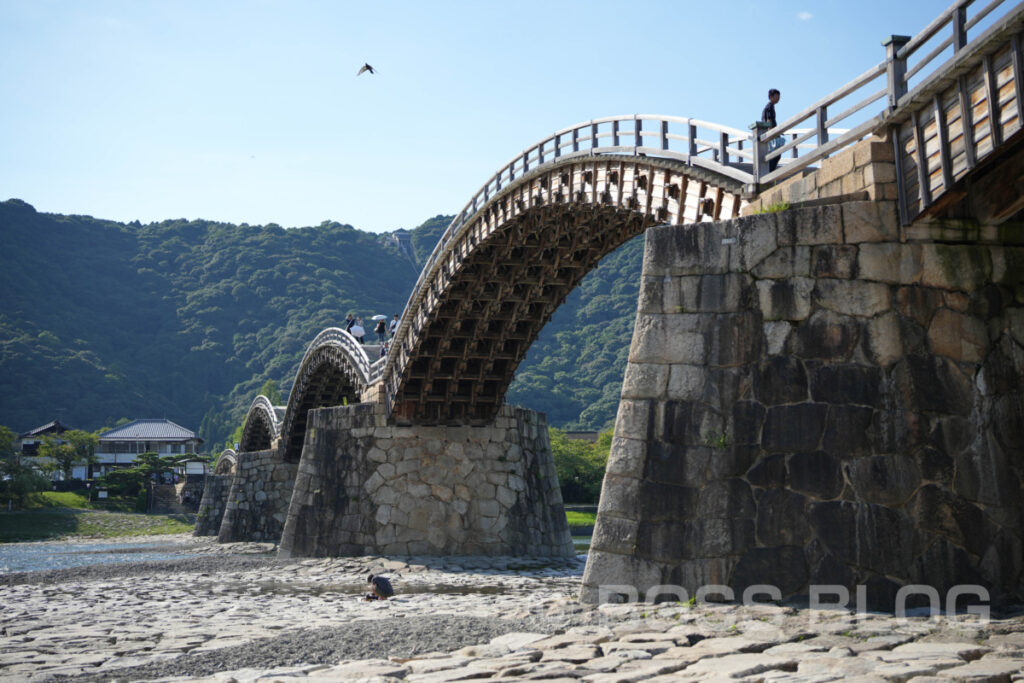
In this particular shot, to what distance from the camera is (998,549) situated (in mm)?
7648

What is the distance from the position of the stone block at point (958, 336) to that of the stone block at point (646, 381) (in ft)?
7.73

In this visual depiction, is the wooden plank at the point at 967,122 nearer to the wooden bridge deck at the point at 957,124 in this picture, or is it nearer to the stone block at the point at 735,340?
the wooden bridge deck at the point at 957,124

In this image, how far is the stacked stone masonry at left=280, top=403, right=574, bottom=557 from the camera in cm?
2169

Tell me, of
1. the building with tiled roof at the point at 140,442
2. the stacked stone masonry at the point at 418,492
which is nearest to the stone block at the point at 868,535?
the stacked stone masonry at the point at 418,492

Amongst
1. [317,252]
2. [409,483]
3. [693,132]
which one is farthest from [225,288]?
[693,132]

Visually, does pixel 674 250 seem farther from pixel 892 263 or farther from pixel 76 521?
pixel 76 521

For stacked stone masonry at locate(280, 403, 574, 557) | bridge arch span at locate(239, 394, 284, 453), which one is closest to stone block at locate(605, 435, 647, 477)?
stacked stone masonry at locate(280, 403, 574, 557)

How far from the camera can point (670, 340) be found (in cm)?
855

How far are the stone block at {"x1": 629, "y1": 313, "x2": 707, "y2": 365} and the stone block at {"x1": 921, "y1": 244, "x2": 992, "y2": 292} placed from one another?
80.9 inches

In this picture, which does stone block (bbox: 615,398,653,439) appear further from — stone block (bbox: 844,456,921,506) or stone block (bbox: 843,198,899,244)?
stone block (bbox: 843,198,899,244)

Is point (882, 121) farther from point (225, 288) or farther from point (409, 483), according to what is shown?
point (225, 288)

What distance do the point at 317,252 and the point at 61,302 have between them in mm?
33106

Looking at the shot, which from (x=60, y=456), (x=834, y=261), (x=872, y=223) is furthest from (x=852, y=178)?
(x=60, y=456)

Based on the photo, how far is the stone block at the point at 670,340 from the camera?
27.7ft
